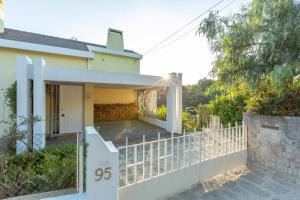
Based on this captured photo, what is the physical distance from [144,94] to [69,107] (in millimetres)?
6509

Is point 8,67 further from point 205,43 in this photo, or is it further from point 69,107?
point 205,43

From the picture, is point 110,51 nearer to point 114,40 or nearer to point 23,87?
point 114,40

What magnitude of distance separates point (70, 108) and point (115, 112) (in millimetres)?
4873

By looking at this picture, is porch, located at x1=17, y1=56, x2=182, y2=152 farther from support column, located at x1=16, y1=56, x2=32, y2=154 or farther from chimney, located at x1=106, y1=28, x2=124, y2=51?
chimney, located at x1=106, y1=28, x2=124, y2=51

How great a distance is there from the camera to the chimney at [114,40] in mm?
15570

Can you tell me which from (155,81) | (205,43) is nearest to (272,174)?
(205,43)

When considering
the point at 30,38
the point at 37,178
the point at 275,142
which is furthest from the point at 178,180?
the point at 30,38

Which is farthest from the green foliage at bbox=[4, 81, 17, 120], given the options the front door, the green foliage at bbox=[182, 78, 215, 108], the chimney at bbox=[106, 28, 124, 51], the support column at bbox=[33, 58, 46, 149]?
the green foliage at bbox=[182, 78, 215, 108]

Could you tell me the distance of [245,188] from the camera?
5.70m

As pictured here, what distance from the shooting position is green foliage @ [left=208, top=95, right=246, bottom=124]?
9669mm

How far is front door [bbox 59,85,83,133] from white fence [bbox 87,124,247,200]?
18.1 feet

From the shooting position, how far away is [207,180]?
19.9 feet

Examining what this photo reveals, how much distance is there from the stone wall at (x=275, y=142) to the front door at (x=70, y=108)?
28.7 ft

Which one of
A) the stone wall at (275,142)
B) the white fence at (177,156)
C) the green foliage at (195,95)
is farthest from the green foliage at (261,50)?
the green foliage at (195,95)
